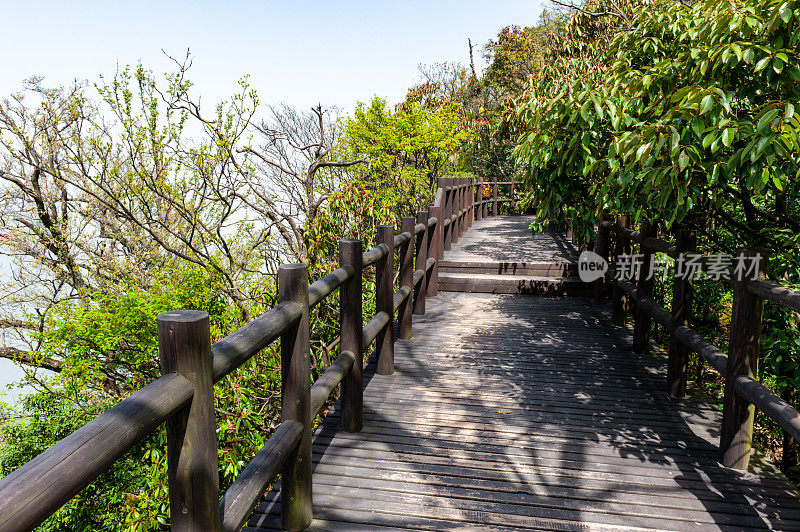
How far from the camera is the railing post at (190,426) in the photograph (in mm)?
1538

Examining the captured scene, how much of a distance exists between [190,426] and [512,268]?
7.47 m

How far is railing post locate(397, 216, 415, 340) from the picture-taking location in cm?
527

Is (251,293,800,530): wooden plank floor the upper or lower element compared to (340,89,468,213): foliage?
lower

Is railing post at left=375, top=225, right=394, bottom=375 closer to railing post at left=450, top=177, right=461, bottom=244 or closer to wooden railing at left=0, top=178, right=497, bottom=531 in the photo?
wooden railing at left=0, top=178, right=497, bottom=531

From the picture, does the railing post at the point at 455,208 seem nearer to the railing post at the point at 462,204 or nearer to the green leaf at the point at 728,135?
the railing post at the point at 462,204

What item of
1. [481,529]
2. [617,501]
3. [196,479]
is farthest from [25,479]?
[617,501]

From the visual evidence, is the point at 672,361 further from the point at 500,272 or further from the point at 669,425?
the point at 500,272

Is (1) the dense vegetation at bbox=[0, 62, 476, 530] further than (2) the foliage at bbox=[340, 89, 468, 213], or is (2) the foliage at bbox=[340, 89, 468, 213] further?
(2) the foliage at bbox=[340, 89, 468, 213]

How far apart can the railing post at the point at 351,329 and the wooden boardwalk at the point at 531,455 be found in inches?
5.6

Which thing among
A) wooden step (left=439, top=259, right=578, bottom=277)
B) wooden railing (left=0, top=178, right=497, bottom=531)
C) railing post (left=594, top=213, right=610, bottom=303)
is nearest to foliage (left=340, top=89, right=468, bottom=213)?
wooden step (left=439, top=259, right=578, bottom=277)

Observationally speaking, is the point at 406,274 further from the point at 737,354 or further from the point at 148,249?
the point at 148,249

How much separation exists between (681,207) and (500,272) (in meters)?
5.42

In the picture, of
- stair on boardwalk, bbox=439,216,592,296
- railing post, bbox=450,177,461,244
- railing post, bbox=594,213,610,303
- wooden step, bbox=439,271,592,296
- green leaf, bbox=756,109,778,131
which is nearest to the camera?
green leaf, bbox=756,109,778,131

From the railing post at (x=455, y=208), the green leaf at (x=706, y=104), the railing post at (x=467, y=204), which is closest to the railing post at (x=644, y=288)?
the green leaf at (x=706, y=104)
